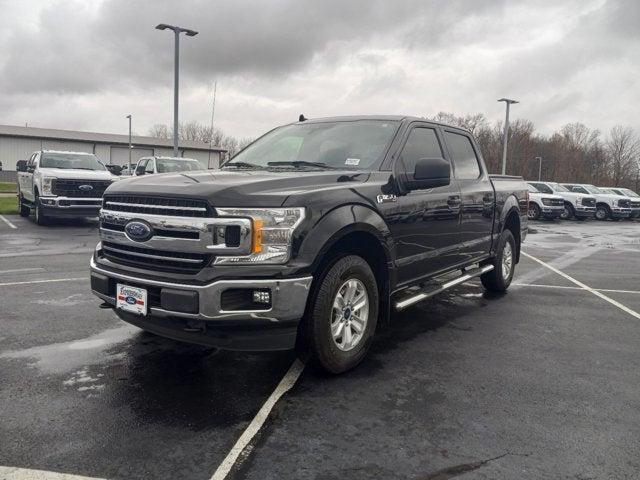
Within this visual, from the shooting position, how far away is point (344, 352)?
3953 mm

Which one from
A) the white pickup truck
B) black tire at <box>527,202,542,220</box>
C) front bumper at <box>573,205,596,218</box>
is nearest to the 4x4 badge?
the white pickup truck

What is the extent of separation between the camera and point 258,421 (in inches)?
126

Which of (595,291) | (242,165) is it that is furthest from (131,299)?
(595,291)

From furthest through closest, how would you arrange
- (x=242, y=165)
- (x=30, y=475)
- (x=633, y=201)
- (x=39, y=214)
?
(x=633, y=201) < (x=39, y=214) < (x=242, y=165) < (x=30, y=475)

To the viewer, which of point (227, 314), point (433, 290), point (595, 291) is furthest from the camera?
point (595, 291)

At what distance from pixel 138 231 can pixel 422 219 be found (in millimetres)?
2420

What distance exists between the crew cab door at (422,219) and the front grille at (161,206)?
1.46 metres

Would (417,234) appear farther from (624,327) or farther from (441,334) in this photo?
(624,327)

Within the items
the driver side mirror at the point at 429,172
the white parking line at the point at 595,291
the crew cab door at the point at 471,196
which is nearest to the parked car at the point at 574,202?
the white parking line at the point at 595,291

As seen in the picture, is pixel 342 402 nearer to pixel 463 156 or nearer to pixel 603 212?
pixel 463 156

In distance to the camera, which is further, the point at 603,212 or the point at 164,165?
the point at 603,212

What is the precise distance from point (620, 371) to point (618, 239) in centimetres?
1448

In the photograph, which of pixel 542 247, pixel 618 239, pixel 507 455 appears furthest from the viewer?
pixel 618 239

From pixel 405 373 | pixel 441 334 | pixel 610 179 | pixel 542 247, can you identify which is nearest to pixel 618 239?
pixel 542 247
